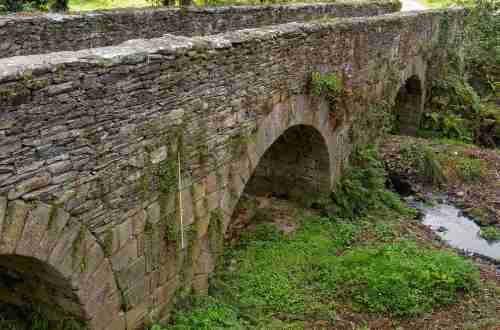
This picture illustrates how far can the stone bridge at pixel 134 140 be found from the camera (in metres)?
3.71

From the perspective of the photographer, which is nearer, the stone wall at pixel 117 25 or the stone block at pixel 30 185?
the stone block at pixel 30 185

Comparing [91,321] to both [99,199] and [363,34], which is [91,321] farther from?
[363,34]

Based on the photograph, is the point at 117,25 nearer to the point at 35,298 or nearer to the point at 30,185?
the point at 35,298

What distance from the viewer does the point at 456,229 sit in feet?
33.3

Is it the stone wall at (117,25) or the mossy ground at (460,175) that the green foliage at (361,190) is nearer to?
the mossy ground at (460,175)

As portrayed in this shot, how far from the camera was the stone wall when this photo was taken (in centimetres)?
704

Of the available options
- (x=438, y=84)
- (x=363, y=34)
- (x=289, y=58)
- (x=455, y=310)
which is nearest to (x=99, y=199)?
(x=289, y=58)

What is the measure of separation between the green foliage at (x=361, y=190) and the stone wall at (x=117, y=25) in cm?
371

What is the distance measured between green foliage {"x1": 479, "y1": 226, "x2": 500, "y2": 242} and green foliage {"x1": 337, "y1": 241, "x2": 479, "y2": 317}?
2012mm

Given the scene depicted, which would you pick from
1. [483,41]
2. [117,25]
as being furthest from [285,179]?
[483,41]

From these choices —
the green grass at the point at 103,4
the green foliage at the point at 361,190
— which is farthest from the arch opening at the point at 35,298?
the green grass at the point at 103,4

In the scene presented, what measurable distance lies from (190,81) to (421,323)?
4154 mm

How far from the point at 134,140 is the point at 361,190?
616 centimetres

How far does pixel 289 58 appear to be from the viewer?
712 cm
